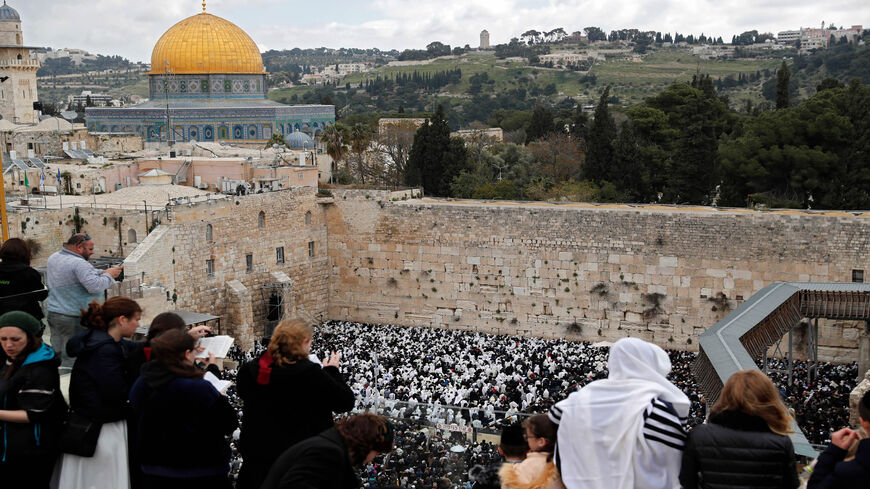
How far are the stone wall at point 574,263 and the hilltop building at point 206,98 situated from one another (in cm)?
1493

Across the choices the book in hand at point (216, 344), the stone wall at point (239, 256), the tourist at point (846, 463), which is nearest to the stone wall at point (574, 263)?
the stone wall at point (239, 256)

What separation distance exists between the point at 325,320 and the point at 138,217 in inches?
213


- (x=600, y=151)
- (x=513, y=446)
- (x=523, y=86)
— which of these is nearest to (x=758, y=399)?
(x=513, y=446)

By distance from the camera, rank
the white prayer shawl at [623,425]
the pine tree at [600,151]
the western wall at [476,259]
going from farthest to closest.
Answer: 1. the pine tree at [600,151]
2. the western wall at [476,259]
3. the white prayer shawl at [623,425]

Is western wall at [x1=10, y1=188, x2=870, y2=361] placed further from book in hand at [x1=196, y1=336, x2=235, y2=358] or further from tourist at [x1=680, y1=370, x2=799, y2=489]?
tourist at [x1=680, y1=370, x2=799, y2=489]

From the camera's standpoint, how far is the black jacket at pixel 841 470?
12.8 feet

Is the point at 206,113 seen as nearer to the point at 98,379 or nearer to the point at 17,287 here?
the point at 17,287

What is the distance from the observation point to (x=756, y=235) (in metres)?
18.2

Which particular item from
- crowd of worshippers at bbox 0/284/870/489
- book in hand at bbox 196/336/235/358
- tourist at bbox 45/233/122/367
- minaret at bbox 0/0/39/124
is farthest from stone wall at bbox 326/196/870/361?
minaret at bbox 0/0/39/124

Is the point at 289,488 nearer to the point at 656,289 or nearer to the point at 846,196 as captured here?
the point at 656,289

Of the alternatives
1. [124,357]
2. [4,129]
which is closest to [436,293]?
[124,357]

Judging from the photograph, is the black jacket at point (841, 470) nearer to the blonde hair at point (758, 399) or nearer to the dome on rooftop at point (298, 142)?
the blonde hair at point (758, 399)

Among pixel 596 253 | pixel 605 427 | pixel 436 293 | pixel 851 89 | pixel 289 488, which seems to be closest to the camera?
pixel 289 488

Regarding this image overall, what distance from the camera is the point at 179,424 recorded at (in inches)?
188
